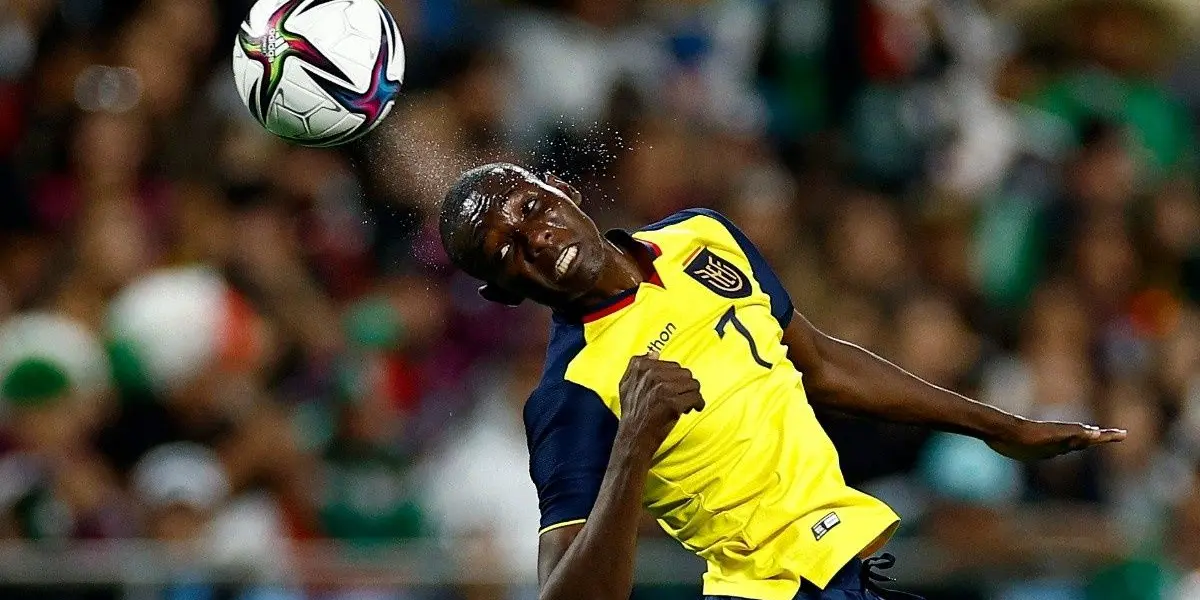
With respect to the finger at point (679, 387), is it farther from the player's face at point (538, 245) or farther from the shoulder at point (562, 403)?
the player's face at point (538, 245)

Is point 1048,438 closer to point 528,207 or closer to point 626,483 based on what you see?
point 626,483

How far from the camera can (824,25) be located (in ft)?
32.8

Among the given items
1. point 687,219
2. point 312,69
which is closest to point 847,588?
point 687,219

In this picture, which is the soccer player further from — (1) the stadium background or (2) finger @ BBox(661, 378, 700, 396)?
(1) the stadium background

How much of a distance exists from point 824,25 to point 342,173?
2.87m

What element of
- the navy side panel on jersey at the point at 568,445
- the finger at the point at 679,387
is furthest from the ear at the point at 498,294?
the finger at the point at 679,387

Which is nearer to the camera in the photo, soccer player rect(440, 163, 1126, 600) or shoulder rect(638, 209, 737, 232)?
soccer player rect(440, 163, 1126, 600)

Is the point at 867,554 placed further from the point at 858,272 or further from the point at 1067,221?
the point at 1067,221

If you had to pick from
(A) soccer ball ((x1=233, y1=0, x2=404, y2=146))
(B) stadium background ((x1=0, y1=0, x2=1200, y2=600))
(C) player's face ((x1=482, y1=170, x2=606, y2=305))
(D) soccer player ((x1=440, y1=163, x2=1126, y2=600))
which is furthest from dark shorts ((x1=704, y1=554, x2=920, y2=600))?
(B) stadium background ((x1=0, y1=0, x2=1200, y2=600))

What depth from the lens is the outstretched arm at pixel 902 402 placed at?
15.3 feet

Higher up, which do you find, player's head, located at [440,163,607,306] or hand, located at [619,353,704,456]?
player's head, located at [440,163,607,306]

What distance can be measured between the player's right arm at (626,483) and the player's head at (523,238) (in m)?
0.35

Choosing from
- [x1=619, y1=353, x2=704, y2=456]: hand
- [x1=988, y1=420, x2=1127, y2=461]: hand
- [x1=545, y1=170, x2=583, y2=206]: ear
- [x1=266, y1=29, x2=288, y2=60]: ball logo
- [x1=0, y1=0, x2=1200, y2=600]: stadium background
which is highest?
[x1=266, y1=29, x2=288, y2=60]: ball logo

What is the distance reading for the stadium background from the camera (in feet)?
24.5
